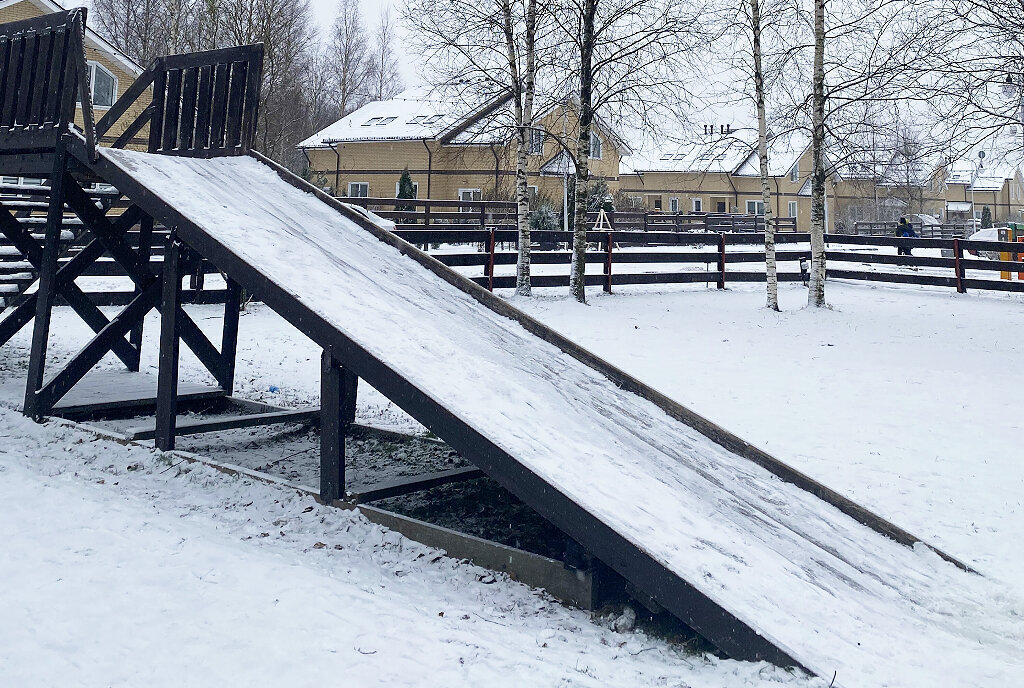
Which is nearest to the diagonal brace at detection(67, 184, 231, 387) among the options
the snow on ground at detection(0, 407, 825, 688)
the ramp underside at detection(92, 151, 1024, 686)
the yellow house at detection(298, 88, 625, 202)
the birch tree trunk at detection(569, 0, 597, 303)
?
the ramp underside at detection(92, 151, 1024, 686)

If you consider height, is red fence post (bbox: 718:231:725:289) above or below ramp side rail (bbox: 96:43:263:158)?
below

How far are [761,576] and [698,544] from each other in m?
0.32

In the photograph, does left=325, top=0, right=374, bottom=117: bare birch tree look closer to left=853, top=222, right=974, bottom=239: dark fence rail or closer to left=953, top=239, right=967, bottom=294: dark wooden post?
left=853, top=222, right=974, bottom=239: dark fence rail

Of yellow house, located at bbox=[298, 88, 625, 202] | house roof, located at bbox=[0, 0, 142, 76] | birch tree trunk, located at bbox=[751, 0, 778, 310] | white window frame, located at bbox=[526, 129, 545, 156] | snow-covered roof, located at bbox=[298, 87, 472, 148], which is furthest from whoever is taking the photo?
snow-covered roof, located at bbox=[298, 87, 472, 148]

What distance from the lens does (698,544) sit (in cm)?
425

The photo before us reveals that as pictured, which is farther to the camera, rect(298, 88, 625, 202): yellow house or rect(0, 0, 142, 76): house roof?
rect(298, 88, 625, 202): yellow house

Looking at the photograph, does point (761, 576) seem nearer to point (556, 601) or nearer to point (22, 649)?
point (556, 601)

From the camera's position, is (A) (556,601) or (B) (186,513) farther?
(B) (186,513)

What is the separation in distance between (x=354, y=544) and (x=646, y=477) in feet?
5.35

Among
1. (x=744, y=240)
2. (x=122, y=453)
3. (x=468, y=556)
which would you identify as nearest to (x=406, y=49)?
(x=744, y=240)

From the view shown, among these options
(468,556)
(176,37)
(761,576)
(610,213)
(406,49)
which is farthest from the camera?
(610,213)

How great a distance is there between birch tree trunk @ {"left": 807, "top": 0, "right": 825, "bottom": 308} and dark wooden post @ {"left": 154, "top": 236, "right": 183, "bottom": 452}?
43.3 feet

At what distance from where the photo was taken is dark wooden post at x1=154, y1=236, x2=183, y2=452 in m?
6.27

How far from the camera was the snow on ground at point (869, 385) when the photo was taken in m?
6.16
